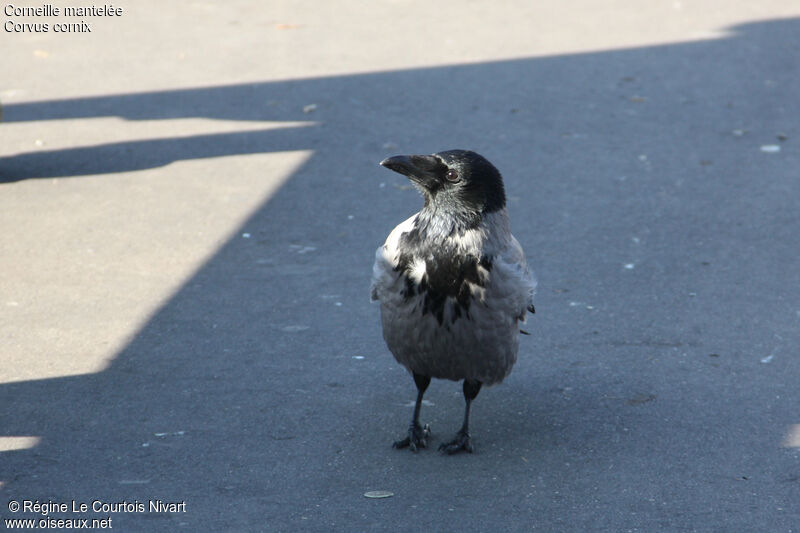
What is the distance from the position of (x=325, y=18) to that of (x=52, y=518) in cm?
963

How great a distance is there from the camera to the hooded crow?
4398 millimetres

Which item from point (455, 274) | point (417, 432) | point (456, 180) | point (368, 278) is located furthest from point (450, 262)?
point (368, 278)

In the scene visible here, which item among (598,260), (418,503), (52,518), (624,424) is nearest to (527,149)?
(598,260)

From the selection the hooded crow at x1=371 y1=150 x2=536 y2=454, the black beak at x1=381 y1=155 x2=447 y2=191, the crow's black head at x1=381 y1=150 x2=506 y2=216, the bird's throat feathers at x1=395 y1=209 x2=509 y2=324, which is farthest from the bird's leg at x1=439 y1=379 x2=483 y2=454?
the black beak at x1=381 y1=155 x2=447 y2=191

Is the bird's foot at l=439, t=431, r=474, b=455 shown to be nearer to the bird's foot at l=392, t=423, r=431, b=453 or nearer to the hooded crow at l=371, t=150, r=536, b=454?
the bird's foot at l=392, t=423, r=431, b=453

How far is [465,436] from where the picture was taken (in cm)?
471

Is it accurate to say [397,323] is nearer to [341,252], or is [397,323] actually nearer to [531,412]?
[531,412]

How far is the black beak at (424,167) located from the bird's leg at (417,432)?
0.87m

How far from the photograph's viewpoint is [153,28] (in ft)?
41.2

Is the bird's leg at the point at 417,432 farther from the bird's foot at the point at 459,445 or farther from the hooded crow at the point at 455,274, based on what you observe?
the hooded crow at the point at 455,274

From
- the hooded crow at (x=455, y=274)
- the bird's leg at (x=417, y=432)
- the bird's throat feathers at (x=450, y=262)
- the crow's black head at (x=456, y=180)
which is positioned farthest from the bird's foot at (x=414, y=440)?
the crow's black head at (x=456, y=180)

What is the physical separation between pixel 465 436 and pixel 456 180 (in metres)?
1.15

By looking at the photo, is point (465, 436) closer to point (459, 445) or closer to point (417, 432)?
point (459, 445)

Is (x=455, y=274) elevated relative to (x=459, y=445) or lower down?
elevated
